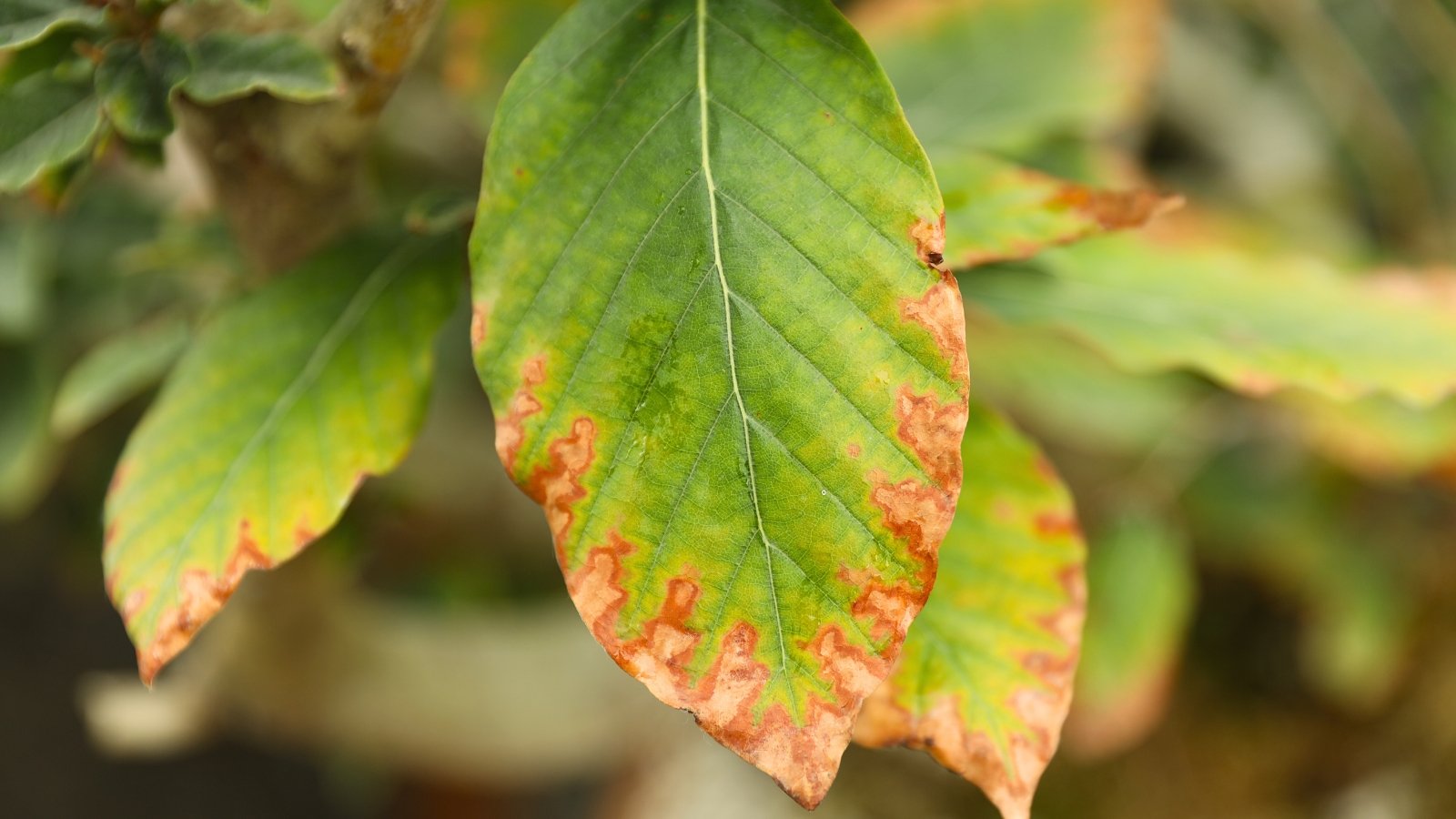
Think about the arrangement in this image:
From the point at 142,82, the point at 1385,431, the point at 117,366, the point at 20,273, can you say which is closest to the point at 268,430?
the point at 142,82

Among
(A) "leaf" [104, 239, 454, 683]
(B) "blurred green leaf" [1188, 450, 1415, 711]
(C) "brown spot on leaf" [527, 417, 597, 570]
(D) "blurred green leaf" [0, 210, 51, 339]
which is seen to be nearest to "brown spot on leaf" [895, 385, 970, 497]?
(C) "brown spot on leaf" [527, 417, 597, 570]

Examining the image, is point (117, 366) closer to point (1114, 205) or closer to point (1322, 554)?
point (1114, 205)

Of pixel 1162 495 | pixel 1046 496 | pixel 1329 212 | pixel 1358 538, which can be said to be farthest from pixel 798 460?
pixel 1329 212

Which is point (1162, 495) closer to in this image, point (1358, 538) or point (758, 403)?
point (1358, 538)

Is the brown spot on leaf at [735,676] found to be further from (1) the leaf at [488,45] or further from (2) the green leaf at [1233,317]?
(1) the leaf at [488,45]

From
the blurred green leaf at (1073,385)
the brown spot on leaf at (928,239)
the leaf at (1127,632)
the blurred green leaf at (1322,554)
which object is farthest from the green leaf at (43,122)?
the blurred green leaf at (1322,554)

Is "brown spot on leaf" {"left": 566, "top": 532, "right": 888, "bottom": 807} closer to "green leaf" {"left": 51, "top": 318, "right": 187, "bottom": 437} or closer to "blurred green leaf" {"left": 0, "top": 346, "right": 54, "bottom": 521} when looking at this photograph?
"green leaf" {"left": 51, "top": 318, "right": 187, "bottom": 437}
